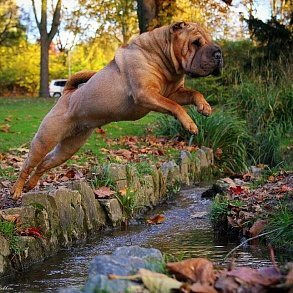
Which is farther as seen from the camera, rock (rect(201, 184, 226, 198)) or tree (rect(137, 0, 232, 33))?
tree (rect(137, 0, 232, 33))

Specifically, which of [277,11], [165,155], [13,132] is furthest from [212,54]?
[277,11]

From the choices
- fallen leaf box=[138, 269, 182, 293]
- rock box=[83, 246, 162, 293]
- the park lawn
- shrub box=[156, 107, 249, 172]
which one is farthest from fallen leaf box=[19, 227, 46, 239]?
shrub box=[156, 107, 249, 172]

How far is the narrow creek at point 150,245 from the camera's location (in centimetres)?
505

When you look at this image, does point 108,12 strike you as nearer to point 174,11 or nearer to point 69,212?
point 174,11

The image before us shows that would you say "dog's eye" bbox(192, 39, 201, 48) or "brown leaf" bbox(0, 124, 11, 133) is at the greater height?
"dog's eye" bbox(192, 39, 201, 48)

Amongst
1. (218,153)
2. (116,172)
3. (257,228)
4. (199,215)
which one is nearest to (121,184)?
(116,172)

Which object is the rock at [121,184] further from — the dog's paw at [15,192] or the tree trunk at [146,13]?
the tree trunk at [146,13]

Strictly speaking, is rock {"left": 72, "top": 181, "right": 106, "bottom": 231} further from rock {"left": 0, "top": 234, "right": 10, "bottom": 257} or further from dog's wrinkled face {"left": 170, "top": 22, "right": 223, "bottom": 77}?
dog's wrinkled face {"left": 170, "top": 22, "right": 223, "bottom": 77}

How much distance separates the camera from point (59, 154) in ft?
22.9

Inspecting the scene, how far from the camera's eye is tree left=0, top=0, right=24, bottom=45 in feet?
114

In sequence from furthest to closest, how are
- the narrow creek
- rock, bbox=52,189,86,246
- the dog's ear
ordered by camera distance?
rock, bbox=52,189,86,246, the dog's ear, the narrow creek

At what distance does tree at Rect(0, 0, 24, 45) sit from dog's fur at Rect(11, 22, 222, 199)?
2937 centimetres

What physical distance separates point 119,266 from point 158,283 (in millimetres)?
276

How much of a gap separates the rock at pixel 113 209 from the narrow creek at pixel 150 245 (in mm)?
154
